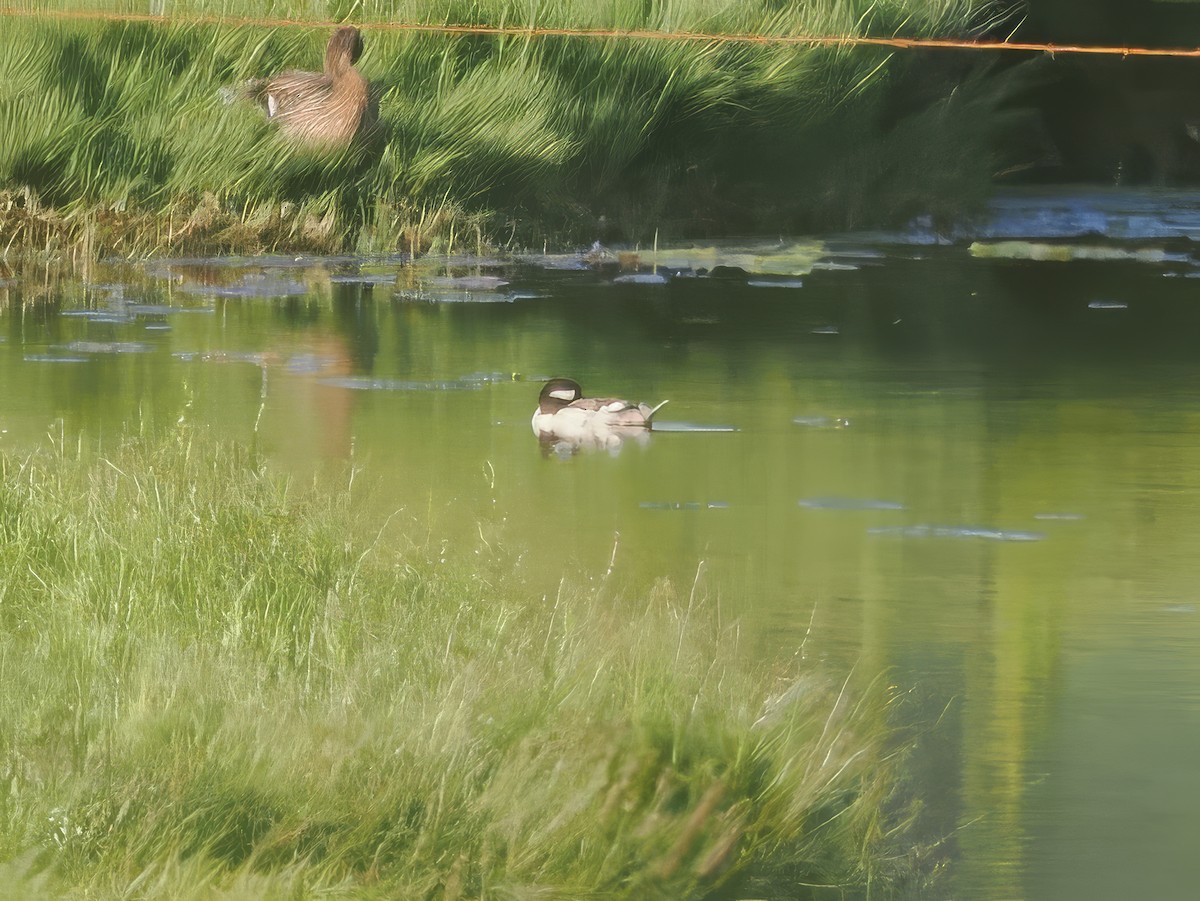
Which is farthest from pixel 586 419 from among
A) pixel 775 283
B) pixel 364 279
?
pixel 775 283

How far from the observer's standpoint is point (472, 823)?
4305 mm

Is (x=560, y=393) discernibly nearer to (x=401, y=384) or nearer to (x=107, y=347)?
(x=401, y=384)

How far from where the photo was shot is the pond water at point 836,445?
5.62 metres

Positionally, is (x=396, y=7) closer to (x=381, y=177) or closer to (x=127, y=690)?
(x=381, y=177)

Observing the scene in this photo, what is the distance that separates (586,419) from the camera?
9.26 m

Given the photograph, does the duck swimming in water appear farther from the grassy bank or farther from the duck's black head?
the grassy bank

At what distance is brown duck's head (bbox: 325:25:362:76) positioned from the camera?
49.0 feet

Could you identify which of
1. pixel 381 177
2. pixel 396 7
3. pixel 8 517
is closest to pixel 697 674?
pixel 8 517

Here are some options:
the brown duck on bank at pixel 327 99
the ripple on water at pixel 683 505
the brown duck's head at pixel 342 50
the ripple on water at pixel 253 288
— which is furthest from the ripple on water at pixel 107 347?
the ripple on water at pixel 683 505

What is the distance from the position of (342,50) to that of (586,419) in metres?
6.68

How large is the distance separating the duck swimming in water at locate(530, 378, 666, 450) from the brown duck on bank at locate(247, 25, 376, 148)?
5513 mm

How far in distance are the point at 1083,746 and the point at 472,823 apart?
6.44 ft

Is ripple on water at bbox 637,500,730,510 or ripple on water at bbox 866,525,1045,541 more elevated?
ripple on water at bbox 637,500,730,510

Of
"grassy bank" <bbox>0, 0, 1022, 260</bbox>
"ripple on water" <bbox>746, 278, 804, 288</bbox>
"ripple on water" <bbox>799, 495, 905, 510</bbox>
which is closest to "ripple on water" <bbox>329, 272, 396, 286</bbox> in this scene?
"grassy bank" <bbox>0, 0, 1022, 260</bbox>
